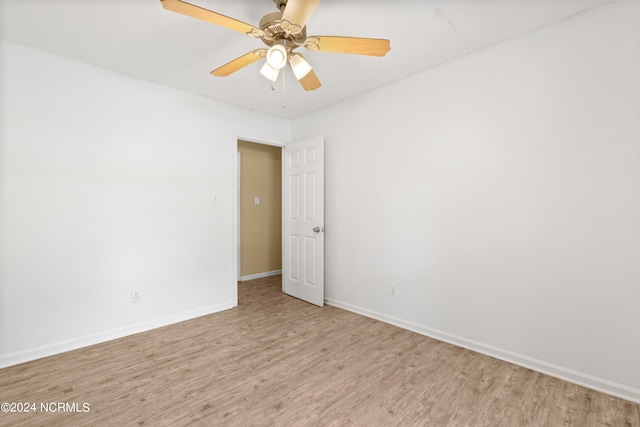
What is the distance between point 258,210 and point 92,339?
300 centimetres

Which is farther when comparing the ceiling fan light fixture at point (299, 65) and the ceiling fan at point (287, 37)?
the ceiling fan light fixture at point (299, 65)

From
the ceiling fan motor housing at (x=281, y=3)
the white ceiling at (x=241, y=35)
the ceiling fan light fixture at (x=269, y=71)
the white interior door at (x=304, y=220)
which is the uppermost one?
the white ceiling at (x=241, y=35)

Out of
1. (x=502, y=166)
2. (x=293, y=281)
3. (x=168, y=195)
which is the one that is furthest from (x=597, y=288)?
(x=168, y=195)

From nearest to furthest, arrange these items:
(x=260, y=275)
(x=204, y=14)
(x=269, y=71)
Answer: (x=204, y=14)
(x=269, y=71)
(x=260, y=275)

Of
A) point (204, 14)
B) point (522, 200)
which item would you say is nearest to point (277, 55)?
point (204, 14)

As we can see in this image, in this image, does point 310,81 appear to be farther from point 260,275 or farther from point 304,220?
point 260,275

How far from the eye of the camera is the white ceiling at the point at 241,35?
193 centimetres

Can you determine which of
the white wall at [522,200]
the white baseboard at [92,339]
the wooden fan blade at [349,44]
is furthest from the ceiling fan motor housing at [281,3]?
the white baseboard at [92,339]

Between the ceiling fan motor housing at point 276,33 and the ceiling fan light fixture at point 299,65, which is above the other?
the ceiling fan motor housing at point 276,33

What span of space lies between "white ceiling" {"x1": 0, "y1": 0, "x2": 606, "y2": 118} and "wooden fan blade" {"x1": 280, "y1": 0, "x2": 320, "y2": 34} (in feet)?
1.35

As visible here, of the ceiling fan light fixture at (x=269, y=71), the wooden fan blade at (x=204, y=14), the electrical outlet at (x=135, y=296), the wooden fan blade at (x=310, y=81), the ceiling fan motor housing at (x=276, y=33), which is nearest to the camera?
the wooden fan blade at (x=204, y=14)

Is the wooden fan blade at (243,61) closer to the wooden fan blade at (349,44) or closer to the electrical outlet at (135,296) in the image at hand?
the wooden fan blade at (349,44)

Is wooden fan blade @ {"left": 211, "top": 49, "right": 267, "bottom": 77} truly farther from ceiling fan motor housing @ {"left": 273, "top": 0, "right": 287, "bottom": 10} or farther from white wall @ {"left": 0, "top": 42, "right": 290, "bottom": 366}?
white wall @ {"left": 0, "top": 42, "right": 290, "bottom": 366}

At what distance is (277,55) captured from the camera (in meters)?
1.70
